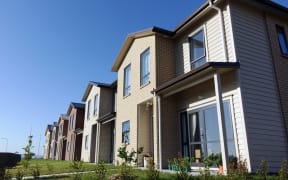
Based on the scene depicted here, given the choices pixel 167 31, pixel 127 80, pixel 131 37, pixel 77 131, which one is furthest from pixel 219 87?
pixel 77 131

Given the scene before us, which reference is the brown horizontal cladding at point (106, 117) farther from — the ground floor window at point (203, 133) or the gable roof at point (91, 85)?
the ground floor window at point (203, 133)

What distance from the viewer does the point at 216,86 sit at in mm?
7234

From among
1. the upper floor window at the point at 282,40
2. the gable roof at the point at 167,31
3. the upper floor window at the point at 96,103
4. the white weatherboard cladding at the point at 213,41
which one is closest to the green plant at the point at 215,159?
the white weatherboard cladding at the point at 213,41

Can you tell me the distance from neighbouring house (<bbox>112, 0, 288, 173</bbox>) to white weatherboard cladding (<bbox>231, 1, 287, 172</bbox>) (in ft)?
0.10

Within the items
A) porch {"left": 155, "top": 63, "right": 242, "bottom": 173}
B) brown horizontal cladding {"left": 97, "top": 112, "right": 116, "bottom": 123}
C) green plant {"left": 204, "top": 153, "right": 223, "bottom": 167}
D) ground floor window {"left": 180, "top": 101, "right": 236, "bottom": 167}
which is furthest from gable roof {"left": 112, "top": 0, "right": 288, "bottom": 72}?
green plant {"left": 204, "top": 153, "right": 223, "bottom": 167}

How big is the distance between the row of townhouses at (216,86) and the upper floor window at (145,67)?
55 mm

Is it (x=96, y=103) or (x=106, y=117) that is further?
(x=96, y=103)

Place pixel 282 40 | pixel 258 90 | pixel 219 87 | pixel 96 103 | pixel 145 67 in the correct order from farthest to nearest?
pixel 96 103
pixel 145 67
pixel 282 40
pixel 258 90
pixel 219 87

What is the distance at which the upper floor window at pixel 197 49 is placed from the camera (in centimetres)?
998

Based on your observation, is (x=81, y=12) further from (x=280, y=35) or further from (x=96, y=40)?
(x=280, y=35)

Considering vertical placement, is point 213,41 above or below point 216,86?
above

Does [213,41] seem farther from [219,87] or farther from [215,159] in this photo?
[215,159]

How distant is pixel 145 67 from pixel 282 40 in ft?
21.8

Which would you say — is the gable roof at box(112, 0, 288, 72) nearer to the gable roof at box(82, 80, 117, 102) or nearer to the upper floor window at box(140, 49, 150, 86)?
the upper floor window at box(140, 49, 150, 86)
